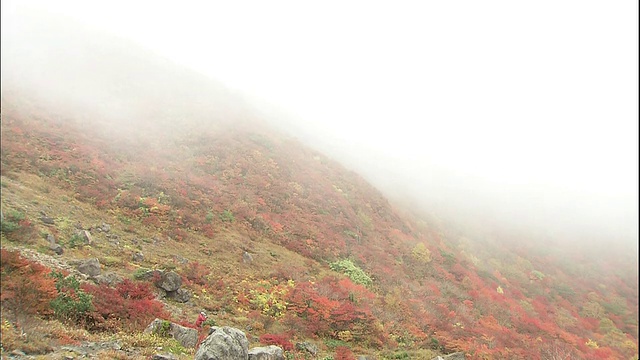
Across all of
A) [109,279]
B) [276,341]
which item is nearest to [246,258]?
[276,341]

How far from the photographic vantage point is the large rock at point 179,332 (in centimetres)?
934

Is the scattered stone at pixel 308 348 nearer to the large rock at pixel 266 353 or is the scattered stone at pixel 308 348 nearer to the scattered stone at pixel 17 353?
the large rock at pixel 266 353

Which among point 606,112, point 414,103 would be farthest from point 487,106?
point 606,112

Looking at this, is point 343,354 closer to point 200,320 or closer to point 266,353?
point 266,353

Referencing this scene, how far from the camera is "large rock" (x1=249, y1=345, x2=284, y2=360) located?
30.2 feet

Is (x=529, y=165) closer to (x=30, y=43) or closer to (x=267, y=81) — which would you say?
(x=267, y=81)

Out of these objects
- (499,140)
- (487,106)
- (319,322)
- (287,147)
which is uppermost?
(487,106)

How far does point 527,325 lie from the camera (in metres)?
19.3

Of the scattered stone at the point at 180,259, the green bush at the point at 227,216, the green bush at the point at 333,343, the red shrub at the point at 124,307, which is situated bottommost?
the green bush at the point at 333,343

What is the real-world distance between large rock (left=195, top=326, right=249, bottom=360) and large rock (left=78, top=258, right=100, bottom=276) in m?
4.90

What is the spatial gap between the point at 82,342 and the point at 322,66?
123 metres

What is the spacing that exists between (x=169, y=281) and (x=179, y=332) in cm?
315

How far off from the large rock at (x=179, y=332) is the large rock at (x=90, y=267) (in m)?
3.06

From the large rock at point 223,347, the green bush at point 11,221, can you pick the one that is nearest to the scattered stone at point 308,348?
the large rock at point 223,347
